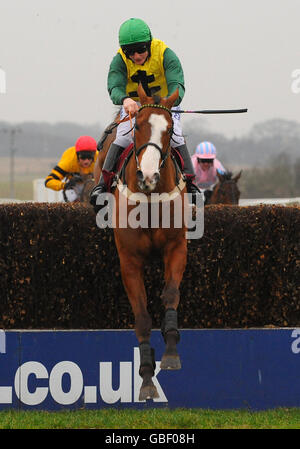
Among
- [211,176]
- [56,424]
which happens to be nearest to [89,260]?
[56,424]

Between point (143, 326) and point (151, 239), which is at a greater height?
point (151, 239)

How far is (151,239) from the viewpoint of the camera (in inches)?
263

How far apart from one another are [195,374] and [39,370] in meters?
1.25

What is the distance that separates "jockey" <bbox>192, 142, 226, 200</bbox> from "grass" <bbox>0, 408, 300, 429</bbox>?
275 inches

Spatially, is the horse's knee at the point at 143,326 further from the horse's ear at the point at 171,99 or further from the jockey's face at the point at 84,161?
the jockey's face at the point at 84,161

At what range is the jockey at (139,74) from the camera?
7.06m

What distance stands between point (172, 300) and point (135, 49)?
2.03 meters

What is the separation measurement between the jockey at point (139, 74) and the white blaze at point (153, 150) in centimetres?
77

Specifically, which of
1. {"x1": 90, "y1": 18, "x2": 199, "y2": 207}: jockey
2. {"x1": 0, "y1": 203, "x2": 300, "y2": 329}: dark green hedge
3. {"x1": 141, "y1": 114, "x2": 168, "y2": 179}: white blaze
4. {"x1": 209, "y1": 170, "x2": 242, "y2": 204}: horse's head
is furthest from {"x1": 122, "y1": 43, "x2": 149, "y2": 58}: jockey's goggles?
{"x1": 209, "y1": 170, "x2": 242, "y2": 204}: horse's head

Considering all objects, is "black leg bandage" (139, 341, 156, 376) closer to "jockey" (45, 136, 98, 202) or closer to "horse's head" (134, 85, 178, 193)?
"horse's head" (134, 85, 178, 193)

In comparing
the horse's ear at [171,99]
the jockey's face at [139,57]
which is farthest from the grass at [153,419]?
the jockey's face at [139,57]

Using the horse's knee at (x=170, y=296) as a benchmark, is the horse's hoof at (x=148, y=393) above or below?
below

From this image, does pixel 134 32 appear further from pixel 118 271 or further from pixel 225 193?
pixel 225 193

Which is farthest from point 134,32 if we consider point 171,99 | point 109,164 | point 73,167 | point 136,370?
point 73,167
